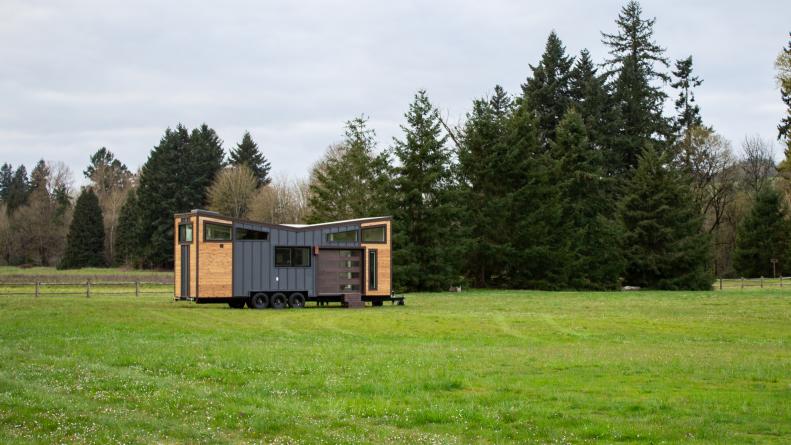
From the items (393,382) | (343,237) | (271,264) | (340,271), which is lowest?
(393,382)

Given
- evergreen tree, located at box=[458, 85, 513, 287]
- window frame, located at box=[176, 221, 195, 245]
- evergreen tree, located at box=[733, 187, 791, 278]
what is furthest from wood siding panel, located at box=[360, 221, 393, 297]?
evergreen tree, located at box=[733, 187, 791, 278]

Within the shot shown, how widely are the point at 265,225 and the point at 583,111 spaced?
38663mm

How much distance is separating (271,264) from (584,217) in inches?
1253

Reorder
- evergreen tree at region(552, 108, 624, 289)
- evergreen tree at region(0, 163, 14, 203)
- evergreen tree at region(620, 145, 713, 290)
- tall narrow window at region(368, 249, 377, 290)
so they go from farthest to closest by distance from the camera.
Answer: evergreen tree at region(0, 163, 14, 203) < evergreen tree at region(552, 108, 624, 289) < evergreen tree at region(620, 145, 713, 290) < tall narrow window at region(368, 249, 377, 290)

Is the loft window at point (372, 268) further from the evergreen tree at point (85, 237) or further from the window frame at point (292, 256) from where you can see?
the evergreen tree at point (85, 237)

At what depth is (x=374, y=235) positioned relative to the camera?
3894 cm

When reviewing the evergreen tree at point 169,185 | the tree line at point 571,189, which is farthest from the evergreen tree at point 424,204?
the evergreen tree at point 169,185

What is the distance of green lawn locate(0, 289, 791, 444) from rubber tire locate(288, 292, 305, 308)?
1104 centimetres

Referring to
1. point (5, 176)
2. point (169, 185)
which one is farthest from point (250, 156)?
point (5, 176)

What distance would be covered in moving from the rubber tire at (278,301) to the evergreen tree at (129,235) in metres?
59.6

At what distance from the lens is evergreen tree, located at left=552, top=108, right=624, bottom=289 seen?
59531mm

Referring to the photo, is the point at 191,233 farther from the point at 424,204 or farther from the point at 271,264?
the point at 424,204

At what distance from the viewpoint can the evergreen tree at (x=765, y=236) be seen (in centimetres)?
7419

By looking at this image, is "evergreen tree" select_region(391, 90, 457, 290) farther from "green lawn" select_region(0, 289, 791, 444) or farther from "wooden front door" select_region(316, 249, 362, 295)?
"green lawn" select_region(0, 289, 791, 444)
